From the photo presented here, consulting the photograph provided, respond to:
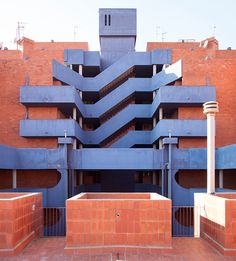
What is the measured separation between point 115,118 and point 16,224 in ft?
65.4

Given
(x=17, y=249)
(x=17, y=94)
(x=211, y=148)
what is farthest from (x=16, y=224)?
(x=17, y=94)

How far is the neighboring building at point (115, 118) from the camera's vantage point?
2242 cm

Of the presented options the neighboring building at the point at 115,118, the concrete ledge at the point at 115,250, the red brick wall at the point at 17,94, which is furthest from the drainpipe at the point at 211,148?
the red brick wall at the point at 17,94

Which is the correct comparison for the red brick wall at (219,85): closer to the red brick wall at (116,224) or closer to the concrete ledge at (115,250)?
the red brick wall at (116,224)

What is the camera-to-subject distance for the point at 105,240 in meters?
10.6

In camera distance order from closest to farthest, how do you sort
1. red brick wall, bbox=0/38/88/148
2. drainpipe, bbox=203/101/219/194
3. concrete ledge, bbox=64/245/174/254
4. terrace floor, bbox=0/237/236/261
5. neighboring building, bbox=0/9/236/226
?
terrace floor, bbox=0/237/236/261 < concrete ledge, bbox=64/245/174/254 < drainpipe, bbox=203/101/219/194 < neighboring building, bbox=0/9/236/226 < red brick wall, bbox=0/38/88/148

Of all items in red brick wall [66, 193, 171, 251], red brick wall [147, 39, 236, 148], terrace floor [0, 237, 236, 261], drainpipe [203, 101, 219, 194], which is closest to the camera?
terrace floor [0, 237, 236, 261]

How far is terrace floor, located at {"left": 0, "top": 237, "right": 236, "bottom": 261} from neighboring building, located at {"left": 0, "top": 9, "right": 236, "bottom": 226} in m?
9.04

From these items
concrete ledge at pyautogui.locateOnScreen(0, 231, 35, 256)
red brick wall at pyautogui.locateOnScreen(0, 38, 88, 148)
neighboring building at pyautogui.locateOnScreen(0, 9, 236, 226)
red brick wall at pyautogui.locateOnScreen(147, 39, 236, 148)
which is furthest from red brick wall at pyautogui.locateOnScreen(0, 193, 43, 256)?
red brick wall at pyautogui.locateOnScreen(147, 39, 236, 148)

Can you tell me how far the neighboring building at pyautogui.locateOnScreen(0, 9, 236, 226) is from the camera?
22422mm

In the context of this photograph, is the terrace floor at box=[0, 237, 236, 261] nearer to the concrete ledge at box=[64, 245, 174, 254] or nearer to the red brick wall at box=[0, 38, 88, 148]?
the concrete ledge at box=[64, 245, 174, 254]

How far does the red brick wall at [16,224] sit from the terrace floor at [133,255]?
30 centimetres

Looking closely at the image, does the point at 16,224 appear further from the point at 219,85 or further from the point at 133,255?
the point at 219,85

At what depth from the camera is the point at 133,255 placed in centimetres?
1020
